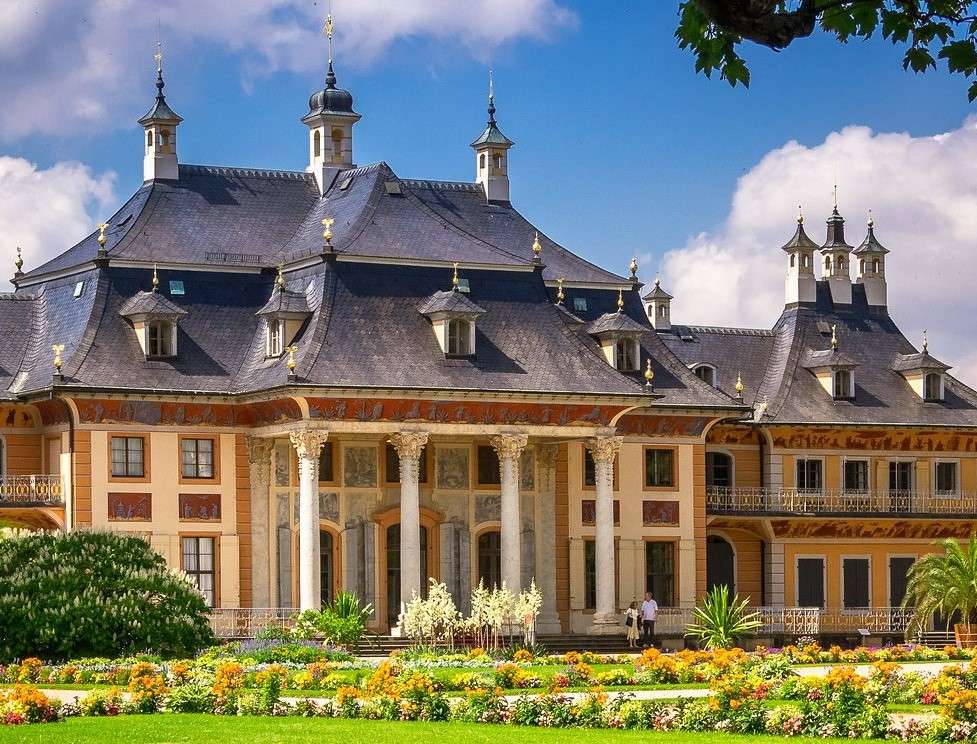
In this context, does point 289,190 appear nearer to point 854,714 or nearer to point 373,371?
point 373,371

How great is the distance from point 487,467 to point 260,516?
20.4 ft

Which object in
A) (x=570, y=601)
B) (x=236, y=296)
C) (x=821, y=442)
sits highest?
(x=236, y=296)

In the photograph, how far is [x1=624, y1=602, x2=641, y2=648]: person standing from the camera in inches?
2099

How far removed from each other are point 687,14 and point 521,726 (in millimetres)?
16642

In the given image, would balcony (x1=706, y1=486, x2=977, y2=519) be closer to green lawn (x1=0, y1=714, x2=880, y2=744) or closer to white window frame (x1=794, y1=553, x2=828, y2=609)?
white window frame (x1=794, y1=553, x2=828, y2=609)

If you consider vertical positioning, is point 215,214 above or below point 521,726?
above

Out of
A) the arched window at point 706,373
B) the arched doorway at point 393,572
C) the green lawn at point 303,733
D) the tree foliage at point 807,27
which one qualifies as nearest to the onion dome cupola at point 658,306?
the arched window at point 706,373

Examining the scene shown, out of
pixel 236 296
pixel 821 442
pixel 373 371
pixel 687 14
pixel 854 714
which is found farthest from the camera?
pixel 821 442

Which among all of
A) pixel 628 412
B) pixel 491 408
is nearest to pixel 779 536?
pixel 628 412

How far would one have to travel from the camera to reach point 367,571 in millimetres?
53969

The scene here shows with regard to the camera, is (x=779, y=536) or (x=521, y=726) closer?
(x=521, y=726)

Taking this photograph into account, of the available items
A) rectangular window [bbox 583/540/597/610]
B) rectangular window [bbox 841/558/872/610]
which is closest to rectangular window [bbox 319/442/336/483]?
rectangular window [bbox 583/540/597/610]

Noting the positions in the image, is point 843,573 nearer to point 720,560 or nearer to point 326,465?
point 720,560

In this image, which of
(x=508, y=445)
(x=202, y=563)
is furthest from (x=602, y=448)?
(x=202, y=563)
